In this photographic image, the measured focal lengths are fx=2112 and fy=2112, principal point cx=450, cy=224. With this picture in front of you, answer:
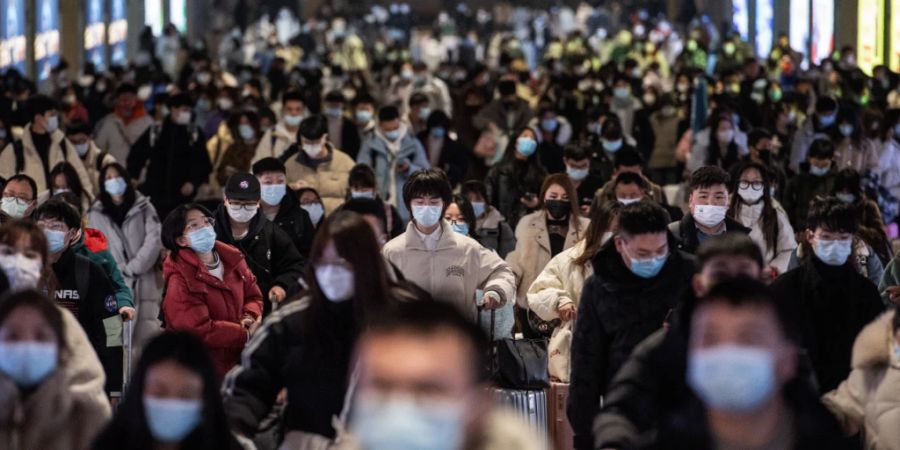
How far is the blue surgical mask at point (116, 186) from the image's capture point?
14.8 metres

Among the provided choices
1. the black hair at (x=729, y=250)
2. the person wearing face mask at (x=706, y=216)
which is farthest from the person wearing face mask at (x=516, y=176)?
the black hair at (x=729, y=250)

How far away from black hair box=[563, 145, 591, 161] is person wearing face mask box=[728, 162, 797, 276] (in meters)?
3.54

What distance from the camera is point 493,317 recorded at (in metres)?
10.7

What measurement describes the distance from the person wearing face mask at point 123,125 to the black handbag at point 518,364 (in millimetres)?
11306

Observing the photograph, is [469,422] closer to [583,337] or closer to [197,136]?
[583,337]

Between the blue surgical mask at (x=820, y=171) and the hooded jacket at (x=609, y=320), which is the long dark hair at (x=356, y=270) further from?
the blue surgical mask at (x=820, y=171)

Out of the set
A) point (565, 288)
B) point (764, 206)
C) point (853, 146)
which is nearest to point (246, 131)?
point (853, 146)

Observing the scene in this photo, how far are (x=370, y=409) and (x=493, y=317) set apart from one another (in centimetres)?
596

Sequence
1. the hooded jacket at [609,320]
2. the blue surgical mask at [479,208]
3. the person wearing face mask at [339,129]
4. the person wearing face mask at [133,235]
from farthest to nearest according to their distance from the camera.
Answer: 1. the person wearing face mask at [339,129]
2. the blue surgical mask at [479,208]
3. the person wearing face mask at [133,235]
4. the hooded jacket at [609,320]

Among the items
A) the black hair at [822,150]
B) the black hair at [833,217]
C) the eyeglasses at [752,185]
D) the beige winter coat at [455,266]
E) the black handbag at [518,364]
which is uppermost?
the black hair at [822,150]

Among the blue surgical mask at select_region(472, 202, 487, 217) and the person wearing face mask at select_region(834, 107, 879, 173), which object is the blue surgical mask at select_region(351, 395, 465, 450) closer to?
the blue surgical mask at select_region(472, 202, 487, 217)

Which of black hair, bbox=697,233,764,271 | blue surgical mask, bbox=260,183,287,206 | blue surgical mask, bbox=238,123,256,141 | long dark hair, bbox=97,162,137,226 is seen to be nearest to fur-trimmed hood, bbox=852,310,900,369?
black hair, bbox=697,233,764,271

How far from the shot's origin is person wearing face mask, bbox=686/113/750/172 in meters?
20.8

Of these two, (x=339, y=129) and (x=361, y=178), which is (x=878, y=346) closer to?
(x=361, y=178)
